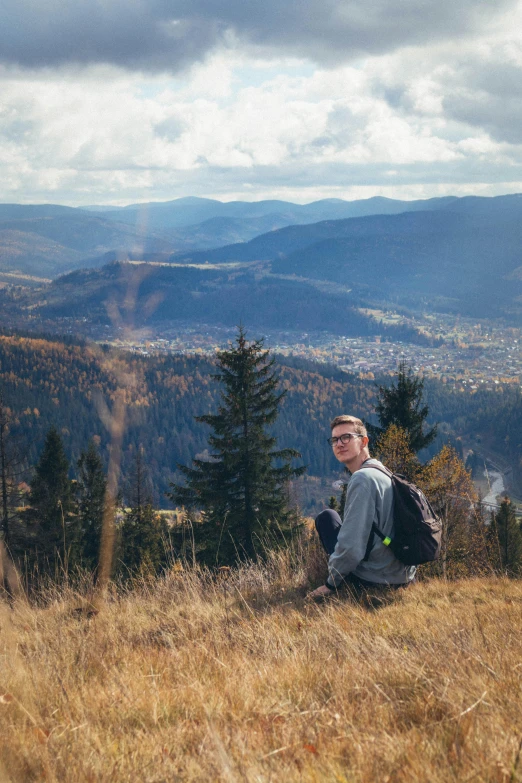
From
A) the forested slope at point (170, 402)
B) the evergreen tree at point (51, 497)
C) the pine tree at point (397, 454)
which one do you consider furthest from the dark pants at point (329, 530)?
the forested slope at point (170, 402)

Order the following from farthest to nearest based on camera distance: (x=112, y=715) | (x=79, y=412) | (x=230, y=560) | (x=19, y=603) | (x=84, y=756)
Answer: (x=79, y=412), (x=230, y=560), (x=19, y=603), (x=112, y=715), (x=84, y=756)

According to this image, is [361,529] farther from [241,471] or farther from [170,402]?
[170,402]

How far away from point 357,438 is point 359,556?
0.98 metres

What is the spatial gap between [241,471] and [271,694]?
1531cm

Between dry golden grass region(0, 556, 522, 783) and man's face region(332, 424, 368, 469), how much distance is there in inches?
47.1

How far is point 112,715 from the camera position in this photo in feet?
8.94

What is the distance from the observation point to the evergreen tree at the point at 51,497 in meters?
24.0

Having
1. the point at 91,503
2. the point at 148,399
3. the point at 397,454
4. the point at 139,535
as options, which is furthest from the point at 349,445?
the point at 148,399

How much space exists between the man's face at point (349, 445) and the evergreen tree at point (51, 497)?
21.1m

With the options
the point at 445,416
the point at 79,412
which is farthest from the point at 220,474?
the point at 445,416

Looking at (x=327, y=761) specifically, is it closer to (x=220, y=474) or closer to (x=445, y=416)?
(x=220, y=474)

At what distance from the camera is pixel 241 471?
18141 millimetres

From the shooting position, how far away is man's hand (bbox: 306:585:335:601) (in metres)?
4.75

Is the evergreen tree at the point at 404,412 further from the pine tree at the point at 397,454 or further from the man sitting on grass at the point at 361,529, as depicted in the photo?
the man sitting on grass at the point at 361,529
